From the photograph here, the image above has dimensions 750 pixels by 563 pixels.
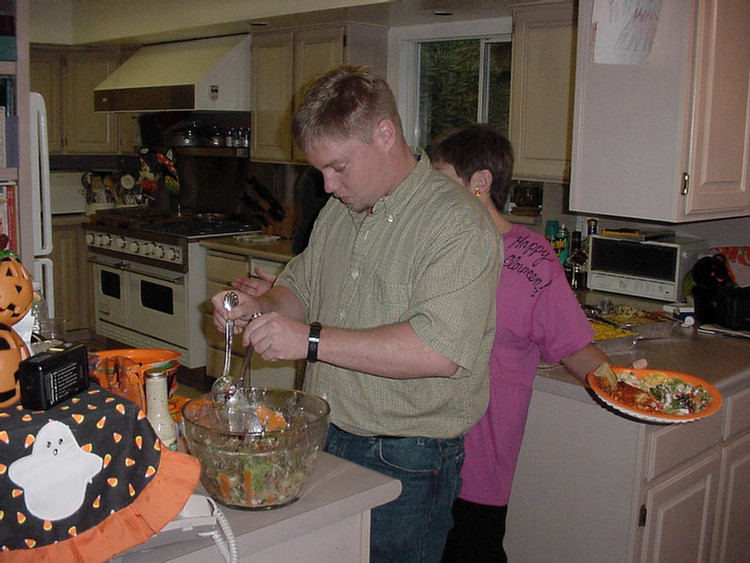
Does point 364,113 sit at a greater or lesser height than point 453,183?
greater

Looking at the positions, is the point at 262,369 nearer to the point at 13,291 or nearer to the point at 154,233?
the point at 154,233

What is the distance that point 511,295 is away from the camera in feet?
6.48

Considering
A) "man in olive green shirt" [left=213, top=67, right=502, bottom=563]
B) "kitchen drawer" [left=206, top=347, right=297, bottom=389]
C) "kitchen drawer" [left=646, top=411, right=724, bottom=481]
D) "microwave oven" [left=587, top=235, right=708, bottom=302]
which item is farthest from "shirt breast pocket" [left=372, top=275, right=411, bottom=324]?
"kitchen drawer" [left=206, top=347, right=297, bottom=389]

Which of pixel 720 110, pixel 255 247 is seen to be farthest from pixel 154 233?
pixel 720 110

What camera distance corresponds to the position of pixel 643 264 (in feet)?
10.3

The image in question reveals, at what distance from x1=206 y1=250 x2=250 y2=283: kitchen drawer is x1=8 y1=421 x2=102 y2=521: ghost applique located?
3377mm

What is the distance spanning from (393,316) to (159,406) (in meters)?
0.48

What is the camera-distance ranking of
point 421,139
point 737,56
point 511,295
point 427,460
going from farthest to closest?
1. point 421,139
2. point 737,56
3. point 511,295
4. point 427,460

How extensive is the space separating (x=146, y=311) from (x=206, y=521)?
409 cm

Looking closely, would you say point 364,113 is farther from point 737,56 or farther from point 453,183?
point 737,56

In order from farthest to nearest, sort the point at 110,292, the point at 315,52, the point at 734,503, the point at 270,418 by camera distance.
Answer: the point at 110,292, the point at 315,52, the point at 734,503, the point at 270,418

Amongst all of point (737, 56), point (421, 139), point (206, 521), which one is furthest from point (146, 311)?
point (206, 521)

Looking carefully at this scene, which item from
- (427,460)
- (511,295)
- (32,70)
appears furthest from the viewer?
(32,70)

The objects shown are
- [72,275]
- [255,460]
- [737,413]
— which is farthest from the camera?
[72,275]
